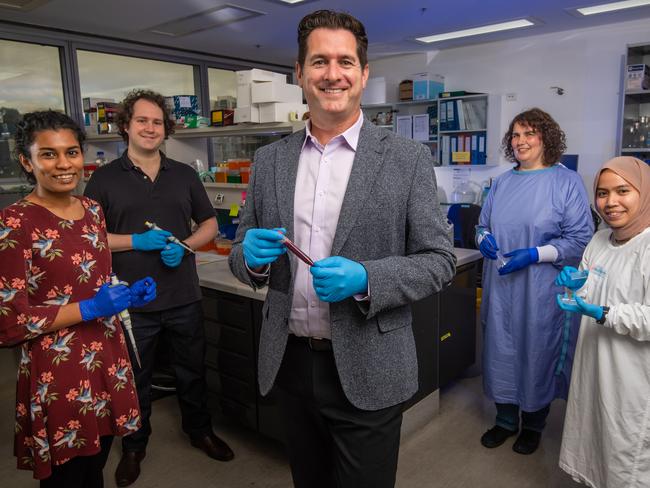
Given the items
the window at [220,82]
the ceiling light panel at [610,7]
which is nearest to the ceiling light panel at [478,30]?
the ceiling light panel at [610,7]

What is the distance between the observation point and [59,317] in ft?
4.43

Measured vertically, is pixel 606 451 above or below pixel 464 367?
above

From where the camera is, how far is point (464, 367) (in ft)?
9.72

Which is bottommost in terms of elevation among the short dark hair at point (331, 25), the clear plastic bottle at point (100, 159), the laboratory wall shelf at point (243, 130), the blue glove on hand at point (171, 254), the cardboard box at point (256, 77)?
the blue glove on hand at point (171, 254)

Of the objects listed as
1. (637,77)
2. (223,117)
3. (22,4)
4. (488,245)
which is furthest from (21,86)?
(637,77)

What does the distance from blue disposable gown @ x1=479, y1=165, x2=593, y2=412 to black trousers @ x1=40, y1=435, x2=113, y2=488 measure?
1.72m

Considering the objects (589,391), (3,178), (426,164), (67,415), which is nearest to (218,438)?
(67,415)

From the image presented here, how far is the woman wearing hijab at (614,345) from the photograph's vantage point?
1.57 m

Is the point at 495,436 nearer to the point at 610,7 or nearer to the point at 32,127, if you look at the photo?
the point at 32,127

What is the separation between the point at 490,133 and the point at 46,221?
486 centimetres

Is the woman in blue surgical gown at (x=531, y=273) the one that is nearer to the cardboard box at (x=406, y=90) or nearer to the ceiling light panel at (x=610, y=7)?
the ceiling light panel at (x=610, y=7)

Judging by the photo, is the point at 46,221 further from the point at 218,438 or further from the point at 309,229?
the point at 218,438

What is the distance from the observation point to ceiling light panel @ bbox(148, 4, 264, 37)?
4.16m

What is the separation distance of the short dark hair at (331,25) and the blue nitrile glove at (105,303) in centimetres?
81
